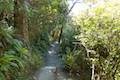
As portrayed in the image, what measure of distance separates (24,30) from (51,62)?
25.0 feet

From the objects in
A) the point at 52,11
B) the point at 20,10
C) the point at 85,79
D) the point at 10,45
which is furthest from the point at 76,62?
the point at 10,45

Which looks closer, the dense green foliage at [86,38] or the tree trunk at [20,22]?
the dense green foliage at [86,38]

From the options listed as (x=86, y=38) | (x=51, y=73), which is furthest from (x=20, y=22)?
(x=51, y=73)

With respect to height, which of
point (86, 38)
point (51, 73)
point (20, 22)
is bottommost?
point (51, 73)

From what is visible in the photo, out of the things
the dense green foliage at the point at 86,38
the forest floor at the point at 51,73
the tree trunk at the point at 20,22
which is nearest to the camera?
the dense green foliage at the point at 86,38

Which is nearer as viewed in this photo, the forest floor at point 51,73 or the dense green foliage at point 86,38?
the dense green foliage at point 86,38

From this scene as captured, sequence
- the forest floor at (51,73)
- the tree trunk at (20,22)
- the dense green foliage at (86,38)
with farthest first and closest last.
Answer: the forest floor at (51,73)
the tree trunk at (20,22)
the dense green foliage at (86,38)

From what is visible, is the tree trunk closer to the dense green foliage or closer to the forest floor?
the dense green foliage

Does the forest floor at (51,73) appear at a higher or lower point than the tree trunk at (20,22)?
lower

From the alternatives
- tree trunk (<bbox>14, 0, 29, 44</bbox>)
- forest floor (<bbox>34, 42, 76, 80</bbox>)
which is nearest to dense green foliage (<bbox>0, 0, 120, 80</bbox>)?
tree trunk (<bbox>14, 0, 29, 44</bbox>)

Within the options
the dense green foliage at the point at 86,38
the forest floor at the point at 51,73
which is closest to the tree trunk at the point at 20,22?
the dense green foliage at the point at 86,38

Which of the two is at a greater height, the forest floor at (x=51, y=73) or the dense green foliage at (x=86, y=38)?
the dense green foliage at (x=86, y=38)

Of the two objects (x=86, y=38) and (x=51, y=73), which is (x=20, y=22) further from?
(x=51, y=73)

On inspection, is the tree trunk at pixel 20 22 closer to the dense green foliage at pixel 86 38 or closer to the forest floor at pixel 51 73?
the dense green foliage at pixel 86 38
